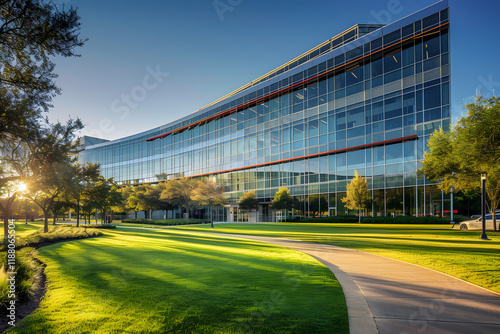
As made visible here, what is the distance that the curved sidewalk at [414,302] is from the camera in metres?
4.69

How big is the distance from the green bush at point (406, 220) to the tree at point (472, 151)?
567cm

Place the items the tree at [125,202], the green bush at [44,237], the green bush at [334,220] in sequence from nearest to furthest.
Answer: the green bush at [44,237], the green bush at [334,220], the tree at [125,202]

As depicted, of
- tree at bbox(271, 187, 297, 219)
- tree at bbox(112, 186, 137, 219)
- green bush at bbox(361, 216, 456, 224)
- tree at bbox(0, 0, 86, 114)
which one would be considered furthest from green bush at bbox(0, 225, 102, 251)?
tree at bbox(112, 186, 137, 219)

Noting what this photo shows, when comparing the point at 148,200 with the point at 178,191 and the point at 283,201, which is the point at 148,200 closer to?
the point at 178,191

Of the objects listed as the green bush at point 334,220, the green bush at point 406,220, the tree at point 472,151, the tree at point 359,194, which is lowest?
the green bush at point 334,220

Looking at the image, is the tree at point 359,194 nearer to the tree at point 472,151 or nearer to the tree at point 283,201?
the tree at point 472,151

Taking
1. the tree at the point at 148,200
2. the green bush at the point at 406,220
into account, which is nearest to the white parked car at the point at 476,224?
the green bush at the point at 406,220

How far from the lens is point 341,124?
4238cm

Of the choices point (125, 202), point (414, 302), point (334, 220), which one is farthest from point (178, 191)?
point (414, 302)

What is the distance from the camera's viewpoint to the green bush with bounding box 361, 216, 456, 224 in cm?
3189

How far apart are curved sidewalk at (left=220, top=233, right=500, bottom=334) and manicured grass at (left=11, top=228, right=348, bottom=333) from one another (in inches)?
14.8

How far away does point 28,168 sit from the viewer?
46.3 ft

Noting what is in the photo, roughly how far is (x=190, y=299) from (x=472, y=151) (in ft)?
63.9

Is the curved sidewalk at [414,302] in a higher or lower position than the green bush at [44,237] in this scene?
higher
